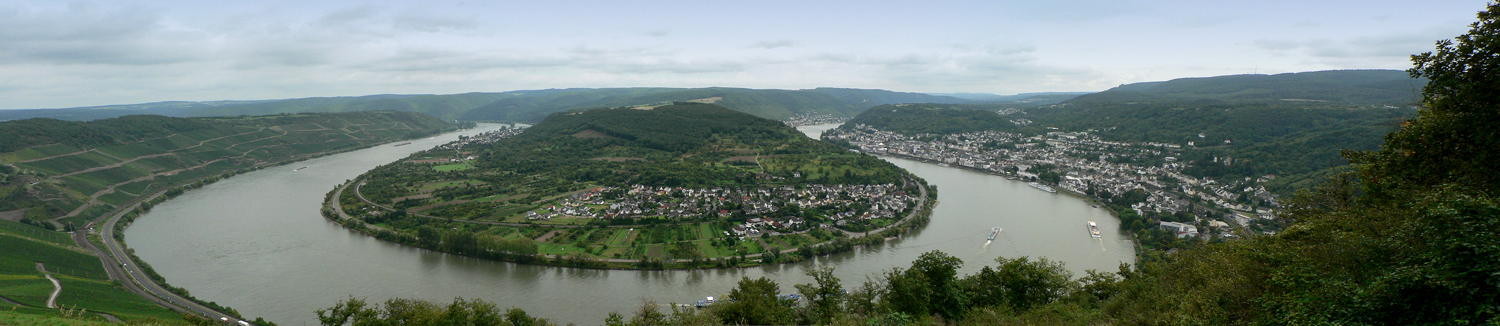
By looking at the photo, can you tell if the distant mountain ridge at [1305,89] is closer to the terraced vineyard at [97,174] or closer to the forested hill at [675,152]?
the forested hill at [675,152]

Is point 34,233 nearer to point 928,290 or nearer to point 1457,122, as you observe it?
point 928,290

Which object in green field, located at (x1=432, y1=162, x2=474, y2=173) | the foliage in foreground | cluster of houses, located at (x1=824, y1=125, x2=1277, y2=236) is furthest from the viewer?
green field, located at (x1=432, y1=162, x2=474, y2=173)

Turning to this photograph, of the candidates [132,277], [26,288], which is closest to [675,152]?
[132,277]

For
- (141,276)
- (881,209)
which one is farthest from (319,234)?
(881,209)

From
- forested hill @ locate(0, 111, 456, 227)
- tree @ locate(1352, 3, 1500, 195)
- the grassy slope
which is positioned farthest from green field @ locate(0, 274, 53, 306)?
tree @ locate(1352, 3, 1500, 195)

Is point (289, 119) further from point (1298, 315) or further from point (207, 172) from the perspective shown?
point (1298, 315)

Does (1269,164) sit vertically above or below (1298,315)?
below

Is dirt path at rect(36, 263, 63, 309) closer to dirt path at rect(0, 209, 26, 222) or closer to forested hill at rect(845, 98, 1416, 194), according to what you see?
dirt path at rect(0, 209, 26, 222)
